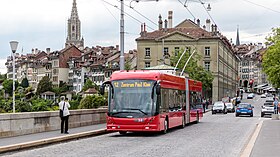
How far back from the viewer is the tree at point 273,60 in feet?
250

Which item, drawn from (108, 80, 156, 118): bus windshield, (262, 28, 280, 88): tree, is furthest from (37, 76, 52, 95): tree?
(108, 80, 156, 118): bus windshield

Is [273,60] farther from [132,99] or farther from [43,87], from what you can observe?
[43,87]

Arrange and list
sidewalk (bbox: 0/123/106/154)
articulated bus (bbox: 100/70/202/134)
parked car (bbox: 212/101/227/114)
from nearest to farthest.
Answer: sidewalk (bbox: 0/123/106/154), articulated bus (bbox: 100/70/202/134), parked car (bbox: 212/101/227/114)

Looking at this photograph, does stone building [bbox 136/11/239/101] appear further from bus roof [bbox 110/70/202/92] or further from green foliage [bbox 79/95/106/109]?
bus roof [bbox 110/70/202/92]

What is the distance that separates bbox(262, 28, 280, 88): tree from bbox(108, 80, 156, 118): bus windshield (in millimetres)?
52347

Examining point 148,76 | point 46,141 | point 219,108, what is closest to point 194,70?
point 219,108

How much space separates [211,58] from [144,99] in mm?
91187

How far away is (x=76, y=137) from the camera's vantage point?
24.2m

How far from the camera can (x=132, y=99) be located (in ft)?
85.9

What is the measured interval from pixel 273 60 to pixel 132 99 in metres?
54.7

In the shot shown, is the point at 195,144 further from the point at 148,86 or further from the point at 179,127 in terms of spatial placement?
the point at 179,127

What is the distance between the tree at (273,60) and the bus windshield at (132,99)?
2061 inches

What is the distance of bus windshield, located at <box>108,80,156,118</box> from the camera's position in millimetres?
25875

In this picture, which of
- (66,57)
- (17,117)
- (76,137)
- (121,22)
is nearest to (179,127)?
(121,22)
